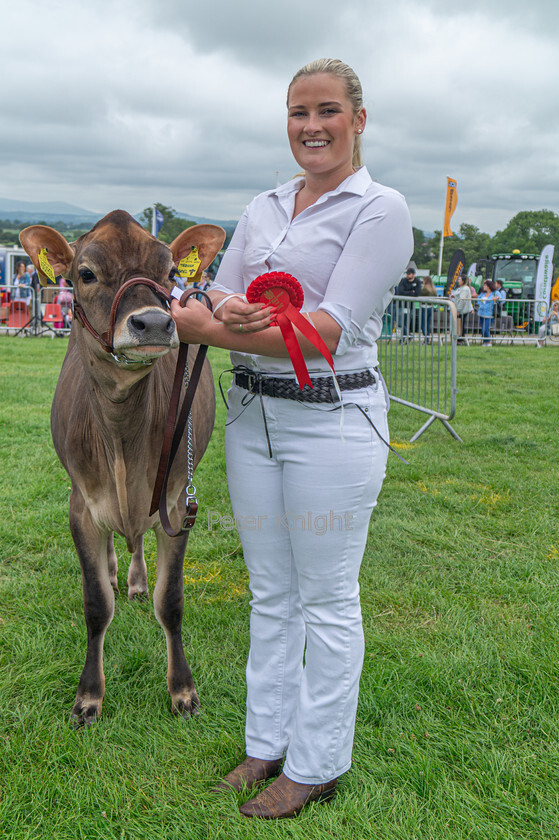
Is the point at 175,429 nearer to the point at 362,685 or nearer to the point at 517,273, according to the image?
the point at 362,685

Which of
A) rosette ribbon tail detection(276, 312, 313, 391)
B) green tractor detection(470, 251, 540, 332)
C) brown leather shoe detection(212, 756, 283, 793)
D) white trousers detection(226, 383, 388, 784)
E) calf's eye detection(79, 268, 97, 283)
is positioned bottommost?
brown leather shoe detection(212, 756, 283, 793)

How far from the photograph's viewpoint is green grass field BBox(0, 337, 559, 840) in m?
2.27

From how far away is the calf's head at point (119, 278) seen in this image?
208 cm

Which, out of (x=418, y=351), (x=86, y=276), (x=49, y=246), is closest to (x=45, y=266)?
(x=49, y=246)

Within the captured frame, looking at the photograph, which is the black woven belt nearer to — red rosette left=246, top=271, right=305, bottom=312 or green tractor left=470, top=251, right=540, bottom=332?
red rosette left=246, top=271, right=305, bottom=312

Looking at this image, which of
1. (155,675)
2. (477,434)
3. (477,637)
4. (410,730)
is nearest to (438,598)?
(477,637)

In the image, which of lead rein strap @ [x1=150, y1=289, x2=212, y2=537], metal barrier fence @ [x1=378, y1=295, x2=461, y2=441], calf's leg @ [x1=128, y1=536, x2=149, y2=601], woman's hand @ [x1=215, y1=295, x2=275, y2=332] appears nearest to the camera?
woman's hand @ [x1=215, y1=295, x2=275, y2=332]

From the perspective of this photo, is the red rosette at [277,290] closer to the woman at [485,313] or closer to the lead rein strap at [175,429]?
the lead rein strap at [175,429]

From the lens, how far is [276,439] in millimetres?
2252

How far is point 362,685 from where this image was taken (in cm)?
295

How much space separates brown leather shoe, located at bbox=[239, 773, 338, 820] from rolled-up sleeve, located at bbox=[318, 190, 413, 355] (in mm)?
1466

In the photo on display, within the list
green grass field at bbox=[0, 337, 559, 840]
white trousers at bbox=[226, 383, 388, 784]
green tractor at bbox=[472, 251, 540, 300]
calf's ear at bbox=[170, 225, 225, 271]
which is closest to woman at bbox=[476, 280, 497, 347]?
green tractor at bbox=[472, 251, 540, 300]

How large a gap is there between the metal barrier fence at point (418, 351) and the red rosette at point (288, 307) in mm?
5129

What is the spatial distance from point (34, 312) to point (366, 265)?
16.6 m
